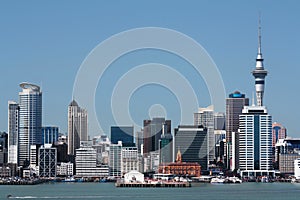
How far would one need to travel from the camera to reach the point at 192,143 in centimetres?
12512

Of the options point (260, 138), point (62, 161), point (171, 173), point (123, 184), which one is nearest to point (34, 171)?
point (62, 161)

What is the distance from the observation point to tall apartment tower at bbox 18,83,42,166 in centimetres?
13962

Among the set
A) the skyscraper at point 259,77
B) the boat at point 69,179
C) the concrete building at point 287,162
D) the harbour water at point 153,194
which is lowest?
the boat at point 69,179

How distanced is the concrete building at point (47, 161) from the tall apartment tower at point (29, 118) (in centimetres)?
1324

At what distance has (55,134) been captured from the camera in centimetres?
15238

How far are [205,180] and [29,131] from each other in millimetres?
41532

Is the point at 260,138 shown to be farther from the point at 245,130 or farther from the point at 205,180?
the point at 205,180

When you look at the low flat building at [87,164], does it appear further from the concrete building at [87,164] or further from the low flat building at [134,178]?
the low flat building at [134,178]

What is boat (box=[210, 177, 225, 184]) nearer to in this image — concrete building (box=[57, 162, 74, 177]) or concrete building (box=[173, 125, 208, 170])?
concrete building (box=[173, 125, 208, 170])

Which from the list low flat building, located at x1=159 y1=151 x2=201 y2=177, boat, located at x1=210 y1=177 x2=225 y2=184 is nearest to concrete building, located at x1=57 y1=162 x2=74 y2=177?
low flat building, located at x1=159 y1=151 x2=201 y2=177

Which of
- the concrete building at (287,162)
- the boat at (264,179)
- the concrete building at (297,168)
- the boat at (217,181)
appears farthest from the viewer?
the concrete building at (287,162)

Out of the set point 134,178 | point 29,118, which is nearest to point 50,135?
point 29,118

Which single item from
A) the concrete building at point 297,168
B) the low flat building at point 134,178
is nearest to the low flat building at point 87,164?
the concrete building at point 297,168

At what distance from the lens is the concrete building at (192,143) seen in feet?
404
